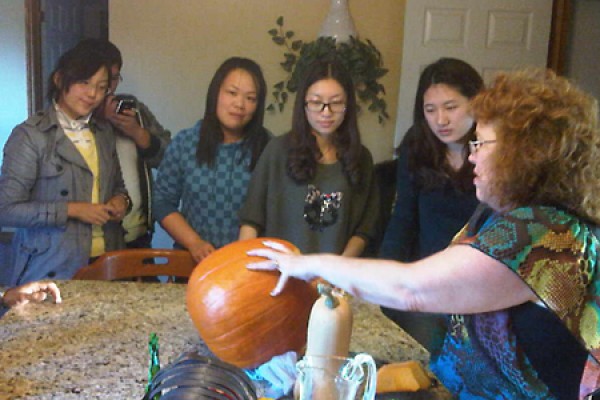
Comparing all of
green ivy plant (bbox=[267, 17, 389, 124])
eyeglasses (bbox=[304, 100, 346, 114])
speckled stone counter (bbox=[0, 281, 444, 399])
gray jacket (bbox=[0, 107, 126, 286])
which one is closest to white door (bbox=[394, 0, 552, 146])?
green ivy plant (bbox=[267, 17, 389, 124])

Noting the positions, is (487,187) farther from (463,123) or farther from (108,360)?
(463,123)

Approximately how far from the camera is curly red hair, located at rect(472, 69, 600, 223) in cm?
85

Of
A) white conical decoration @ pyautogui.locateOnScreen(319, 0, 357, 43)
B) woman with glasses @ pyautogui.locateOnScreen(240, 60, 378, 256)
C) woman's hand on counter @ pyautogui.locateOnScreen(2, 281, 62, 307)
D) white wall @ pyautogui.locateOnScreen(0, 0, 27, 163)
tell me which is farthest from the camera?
white wall @ pyautogui.locateOnScreen(0, 0, 27, 163)

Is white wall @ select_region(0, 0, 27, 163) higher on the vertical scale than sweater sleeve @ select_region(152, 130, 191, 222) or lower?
higher

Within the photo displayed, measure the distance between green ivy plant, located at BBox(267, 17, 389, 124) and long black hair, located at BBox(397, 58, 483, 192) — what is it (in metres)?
1.54

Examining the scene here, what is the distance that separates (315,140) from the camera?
1791mm

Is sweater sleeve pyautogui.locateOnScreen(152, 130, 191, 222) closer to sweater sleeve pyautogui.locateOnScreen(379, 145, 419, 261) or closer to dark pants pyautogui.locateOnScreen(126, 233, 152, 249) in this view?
dark pants pyautogui.locateOnScreen(126, 233, 152, 249)

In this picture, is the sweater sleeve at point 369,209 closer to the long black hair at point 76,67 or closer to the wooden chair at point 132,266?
the wooden chair at point 132,266

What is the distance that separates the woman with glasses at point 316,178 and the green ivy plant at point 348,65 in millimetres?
1534

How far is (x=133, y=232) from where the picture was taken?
84.9 inches

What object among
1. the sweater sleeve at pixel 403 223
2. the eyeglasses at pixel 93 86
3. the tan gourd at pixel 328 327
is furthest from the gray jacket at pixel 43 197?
the tan gourd at pixel 328 327

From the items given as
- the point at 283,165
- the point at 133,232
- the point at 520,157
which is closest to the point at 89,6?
the point at 133,232

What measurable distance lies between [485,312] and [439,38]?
2683 mm

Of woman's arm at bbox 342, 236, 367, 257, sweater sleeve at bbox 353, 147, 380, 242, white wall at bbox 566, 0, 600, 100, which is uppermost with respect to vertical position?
white wall at bbox 566, 0, 600, 100
